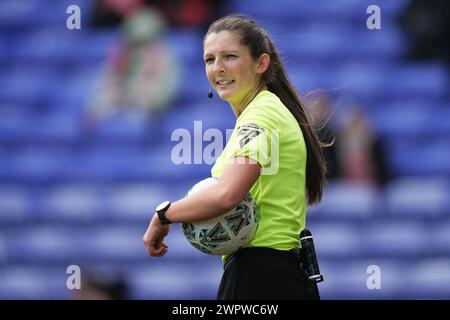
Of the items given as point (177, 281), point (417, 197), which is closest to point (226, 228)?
point (177, 281)

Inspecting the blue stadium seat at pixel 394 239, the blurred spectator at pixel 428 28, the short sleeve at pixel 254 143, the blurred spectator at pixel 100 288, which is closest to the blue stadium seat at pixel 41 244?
the blurred spectator at pixel 100 288

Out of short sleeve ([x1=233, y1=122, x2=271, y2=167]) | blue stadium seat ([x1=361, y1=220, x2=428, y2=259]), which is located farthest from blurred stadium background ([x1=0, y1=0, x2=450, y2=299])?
short sleeve ([x1=233, y1=122, x2=271, y2=167])

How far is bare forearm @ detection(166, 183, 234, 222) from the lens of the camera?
8.92ft

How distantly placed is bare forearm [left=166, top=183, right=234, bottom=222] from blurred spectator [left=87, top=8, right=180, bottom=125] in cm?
422

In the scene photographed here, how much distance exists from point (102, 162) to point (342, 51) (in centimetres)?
188

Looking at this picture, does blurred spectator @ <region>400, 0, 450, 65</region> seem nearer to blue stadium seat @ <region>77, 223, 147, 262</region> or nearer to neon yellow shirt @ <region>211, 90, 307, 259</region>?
blue stadium seat @ <region>77, 223, 147, 262</region>

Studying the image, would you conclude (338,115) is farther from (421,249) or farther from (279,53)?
(279,53)

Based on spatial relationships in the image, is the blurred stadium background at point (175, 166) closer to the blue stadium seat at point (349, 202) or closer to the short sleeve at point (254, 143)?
the blue stadium seat at point (349, 202)

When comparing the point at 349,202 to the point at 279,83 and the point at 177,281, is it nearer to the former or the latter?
the point at 177,281

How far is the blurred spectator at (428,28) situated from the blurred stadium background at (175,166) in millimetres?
74

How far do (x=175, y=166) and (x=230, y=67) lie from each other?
3851 mm

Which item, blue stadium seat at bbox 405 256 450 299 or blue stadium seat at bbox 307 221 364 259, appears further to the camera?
blue stadium seat at bbox 307 221 364 259

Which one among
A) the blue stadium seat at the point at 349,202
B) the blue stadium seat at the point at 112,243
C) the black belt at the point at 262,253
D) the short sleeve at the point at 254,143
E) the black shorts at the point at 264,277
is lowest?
the black shorts at the point at 264,277

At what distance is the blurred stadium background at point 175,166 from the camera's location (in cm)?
656
